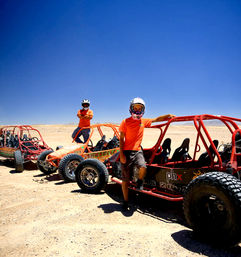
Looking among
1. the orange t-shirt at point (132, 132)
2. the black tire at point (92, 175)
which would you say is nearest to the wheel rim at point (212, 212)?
the orange t-shirt at point (132, 132)

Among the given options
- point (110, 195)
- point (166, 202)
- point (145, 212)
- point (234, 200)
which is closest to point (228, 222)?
point (234, 200)

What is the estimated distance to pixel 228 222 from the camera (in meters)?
2.34

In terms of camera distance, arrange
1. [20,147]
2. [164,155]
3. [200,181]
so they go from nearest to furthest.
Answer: [200,181] < [164,155] < [20,147]

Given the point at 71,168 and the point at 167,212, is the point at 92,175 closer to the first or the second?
the point at 71,168

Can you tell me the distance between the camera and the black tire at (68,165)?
544 cm

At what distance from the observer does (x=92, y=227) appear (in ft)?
10.2

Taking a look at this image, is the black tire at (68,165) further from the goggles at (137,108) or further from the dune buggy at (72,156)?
the goggles at (137,108)

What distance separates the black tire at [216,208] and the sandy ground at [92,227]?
0.18m

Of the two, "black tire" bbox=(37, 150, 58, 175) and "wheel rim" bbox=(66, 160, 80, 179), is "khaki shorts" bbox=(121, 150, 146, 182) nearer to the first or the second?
"wheel rim" bbox=(66, 160, 80, 179)

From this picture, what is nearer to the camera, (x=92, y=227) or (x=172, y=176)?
(x=92, y=227)

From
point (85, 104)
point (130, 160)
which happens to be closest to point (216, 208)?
point (130, 160)

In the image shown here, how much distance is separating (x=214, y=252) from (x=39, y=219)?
103 inches

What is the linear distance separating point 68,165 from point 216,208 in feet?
12.8

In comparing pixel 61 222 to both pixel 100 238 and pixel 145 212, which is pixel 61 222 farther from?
pixel 145 212
